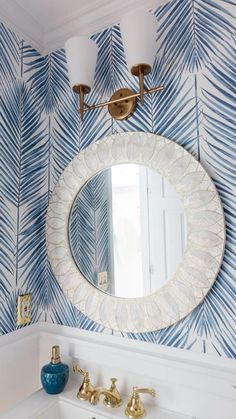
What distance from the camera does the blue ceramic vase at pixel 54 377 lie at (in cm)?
105

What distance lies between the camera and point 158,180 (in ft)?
3.34

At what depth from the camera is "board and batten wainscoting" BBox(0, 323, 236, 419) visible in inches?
33.9

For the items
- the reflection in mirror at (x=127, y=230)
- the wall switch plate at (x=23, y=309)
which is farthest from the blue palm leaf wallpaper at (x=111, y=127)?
the reflection in mirror at (x=127, y=230)

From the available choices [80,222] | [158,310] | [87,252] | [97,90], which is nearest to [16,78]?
[97,90]

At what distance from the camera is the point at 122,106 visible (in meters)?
1.11

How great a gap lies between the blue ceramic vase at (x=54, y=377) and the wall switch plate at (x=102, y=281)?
0.31 meters

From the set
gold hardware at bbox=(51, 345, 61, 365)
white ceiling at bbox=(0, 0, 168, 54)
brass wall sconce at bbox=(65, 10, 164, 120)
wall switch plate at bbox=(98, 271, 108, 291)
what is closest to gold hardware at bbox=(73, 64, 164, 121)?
brass wall sconce at bbox=(65, 10, 164, 120)

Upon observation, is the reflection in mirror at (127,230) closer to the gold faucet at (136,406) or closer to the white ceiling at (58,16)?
the gold faucet at (136,406)

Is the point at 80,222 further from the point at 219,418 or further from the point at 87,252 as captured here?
the point at 219,418

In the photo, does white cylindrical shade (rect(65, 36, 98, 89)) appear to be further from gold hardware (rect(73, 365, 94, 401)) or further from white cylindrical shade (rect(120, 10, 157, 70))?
gold hardware (rect(73, 365, 94, 401))

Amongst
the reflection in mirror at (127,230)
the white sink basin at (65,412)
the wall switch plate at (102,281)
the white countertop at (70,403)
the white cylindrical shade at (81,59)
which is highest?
the white cylindrical shade at (81,59)

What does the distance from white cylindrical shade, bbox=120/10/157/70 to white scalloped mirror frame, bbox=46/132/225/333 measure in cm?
26

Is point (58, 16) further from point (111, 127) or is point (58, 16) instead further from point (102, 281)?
point (102, 281)

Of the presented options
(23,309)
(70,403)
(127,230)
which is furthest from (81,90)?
(70,403)
